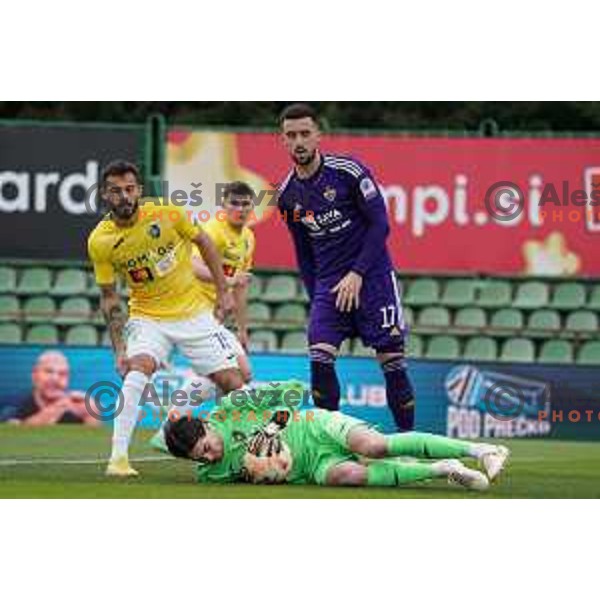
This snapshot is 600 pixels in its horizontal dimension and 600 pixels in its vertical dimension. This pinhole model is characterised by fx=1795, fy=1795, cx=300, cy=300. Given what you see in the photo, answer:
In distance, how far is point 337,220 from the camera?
425 inches

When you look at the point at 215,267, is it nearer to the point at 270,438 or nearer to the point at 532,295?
the point at 270,438

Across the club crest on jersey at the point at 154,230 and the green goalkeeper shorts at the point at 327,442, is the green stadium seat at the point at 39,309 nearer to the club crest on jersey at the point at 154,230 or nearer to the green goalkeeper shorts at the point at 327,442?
the club crest on jersey at the point at 154,230

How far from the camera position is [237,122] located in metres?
21.0

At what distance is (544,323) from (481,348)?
676 mm

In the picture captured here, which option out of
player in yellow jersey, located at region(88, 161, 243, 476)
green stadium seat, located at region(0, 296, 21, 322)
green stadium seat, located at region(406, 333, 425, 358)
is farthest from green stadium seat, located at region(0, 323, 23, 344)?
player in yellow jersey, located at region(88, 161, 243, 476)

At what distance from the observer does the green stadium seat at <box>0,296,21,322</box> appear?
17656mm

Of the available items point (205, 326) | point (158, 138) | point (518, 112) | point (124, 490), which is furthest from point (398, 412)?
point (518, 112)

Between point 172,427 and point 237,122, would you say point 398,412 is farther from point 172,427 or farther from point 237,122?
point 237,122

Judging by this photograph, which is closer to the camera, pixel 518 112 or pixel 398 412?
pixel 398 412

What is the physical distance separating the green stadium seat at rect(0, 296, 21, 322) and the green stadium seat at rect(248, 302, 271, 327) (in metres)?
2.28

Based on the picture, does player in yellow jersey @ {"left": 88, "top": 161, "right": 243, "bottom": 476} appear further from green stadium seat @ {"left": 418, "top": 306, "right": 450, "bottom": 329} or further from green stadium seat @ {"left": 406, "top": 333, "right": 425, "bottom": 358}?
green stadium seat @ {"left": 418, "top": 306, "right": 450, "bottom": 329}

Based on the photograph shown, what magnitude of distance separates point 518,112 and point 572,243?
377 centimetres

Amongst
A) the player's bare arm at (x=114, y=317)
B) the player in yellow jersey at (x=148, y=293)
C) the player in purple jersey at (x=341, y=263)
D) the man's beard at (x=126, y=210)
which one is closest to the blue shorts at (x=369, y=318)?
the player in purple jersey at (x=341, y=263)

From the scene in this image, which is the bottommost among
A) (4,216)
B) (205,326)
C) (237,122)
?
(205,326)
